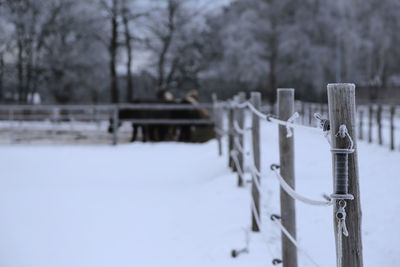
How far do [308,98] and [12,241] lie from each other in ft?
87.0

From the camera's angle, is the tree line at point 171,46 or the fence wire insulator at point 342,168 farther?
the tree line at point 171,46

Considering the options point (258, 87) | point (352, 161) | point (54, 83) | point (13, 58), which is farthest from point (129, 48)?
point (352, 161)

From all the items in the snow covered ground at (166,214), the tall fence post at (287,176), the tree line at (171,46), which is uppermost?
the tree line at (171,46)

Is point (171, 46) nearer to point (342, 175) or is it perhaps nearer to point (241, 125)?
point (241, 125)

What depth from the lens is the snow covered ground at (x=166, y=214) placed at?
356 cm

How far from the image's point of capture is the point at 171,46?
23.4m

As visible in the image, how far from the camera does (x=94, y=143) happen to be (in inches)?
464

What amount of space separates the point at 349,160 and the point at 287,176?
116cm

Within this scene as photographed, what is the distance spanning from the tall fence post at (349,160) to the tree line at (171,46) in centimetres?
2060

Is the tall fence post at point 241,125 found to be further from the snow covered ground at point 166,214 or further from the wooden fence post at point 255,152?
the wooden fence post at point 255,152

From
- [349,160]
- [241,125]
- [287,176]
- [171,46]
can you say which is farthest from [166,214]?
[171,46]

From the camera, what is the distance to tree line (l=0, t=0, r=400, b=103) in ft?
72.7

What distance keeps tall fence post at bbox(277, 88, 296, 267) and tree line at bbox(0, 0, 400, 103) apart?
19.5 m

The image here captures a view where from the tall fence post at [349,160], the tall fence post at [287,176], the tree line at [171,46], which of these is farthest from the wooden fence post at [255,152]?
the tree line at [171,46]
